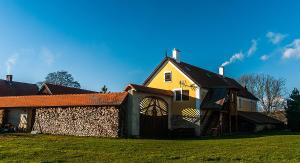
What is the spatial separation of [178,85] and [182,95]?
1.09 meters

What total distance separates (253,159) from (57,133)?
1860 centimetres

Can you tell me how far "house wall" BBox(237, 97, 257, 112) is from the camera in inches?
1795

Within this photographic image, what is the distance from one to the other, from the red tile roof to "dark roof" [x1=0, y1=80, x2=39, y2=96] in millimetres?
14405

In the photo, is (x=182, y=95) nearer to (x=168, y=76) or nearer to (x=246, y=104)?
(x=168, y=76)

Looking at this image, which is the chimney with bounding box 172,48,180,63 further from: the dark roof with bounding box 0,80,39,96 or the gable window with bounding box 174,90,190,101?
the dark roof with bounding box 0,80,39,96

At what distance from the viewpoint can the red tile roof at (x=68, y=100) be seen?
3031cm

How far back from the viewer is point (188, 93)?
37625 mm

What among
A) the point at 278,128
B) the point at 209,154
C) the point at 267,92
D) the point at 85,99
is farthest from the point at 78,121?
the point at 267,92

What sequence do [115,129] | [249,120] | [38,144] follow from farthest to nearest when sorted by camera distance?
[249,120] → [115,129] → [38,144]

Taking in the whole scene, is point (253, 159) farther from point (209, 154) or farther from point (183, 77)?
point (183, 77)

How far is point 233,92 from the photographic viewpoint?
39.0 metres

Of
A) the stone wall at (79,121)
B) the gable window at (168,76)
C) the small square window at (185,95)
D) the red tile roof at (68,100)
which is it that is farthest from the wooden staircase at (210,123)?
the stone wall at (79,121)

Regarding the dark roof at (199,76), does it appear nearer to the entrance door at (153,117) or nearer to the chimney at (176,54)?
the chimney at (176,54)

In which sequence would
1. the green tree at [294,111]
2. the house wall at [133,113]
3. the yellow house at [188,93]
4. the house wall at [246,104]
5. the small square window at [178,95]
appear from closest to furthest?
the house wall at [133,113] < the yellow house at [188,93] < the small square window at [178,95] < the green tree at [294,111] < the house wall at [246,104]
